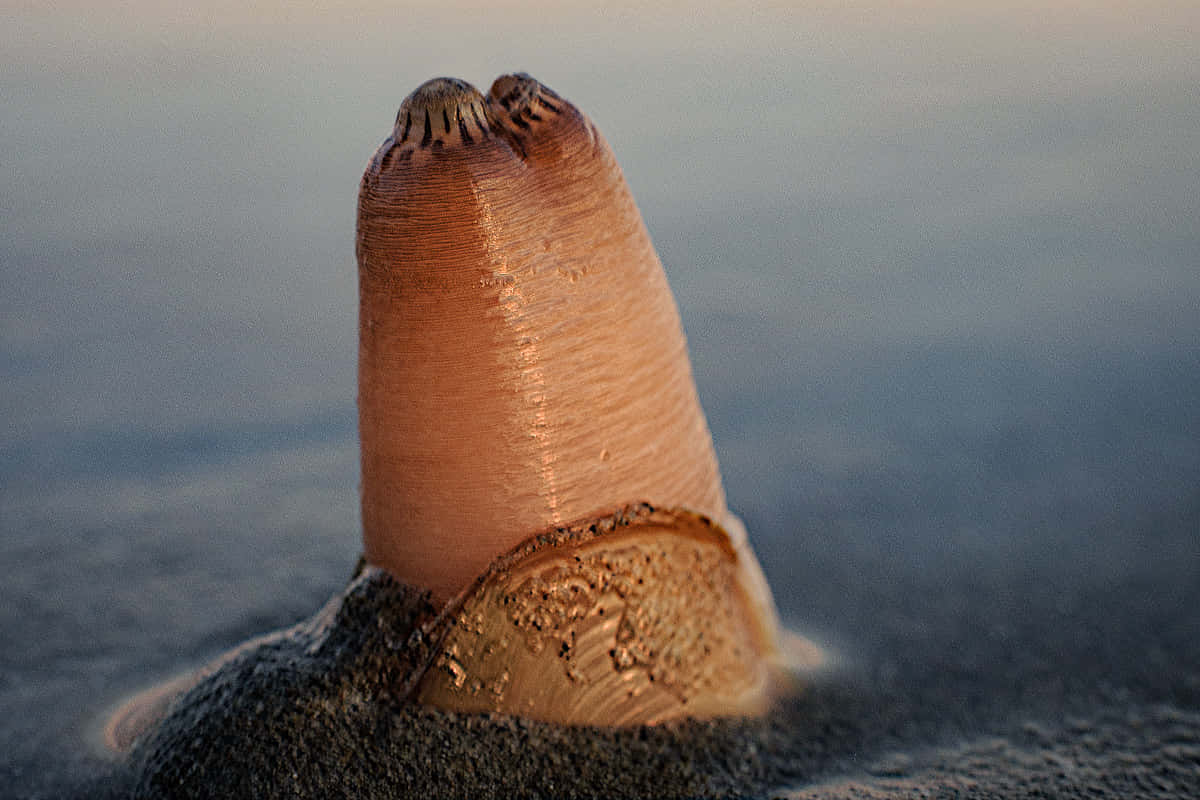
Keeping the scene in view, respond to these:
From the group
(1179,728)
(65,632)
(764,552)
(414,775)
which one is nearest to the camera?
(414,775)

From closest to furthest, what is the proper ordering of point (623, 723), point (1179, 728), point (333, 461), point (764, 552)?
1. point (623, 723)
2. point (1179, 728)
3. point (764, 552)
4. point (333, 461)

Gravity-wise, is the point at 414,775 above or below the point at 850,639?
above

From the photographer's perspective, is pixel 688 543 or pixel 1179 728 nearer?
pixel 688 543

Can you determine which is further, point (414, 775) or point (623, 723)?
point (623, 723)

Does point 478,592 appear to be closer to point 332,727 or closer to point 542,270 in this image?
point 332,727

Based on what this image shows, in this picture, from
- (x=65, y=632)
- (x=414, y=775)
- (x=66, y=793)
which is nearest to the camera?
(x=414, y=775)

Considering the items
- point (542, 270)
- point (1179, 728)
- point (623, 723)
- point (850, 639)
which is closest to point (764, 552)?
point (850, 639)

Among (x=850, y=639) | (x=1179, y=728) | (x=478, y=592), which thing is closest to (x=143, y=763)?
(x=478, y=592)

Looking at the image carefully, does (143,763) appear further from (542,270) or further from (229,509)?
(229,509)

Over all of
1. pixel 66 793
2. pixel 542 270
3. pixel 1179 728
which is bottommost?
pixel 1179 728
